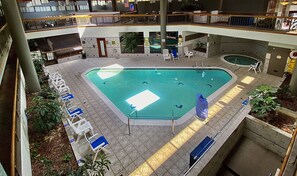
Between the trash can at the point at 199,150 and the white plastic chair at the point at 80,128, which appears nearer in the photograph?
the trash can at the point at 199,150

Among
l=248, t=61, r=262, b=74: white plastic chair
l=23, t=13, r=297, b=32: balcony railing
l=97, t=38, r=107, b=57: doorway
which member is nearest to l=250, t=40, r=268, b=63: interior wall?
l=248, t=61, r=262, b=74: white plastic chair

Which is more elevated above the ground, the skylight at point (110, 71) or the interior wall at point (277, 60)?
the interior wall at point (277, 60)

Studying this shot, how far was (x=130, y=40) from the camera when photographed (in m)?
16.6

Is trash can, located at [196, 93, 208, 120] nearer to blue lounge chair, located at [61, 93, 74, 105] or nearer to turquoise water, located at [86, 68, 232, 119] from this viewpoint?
turquoise water, located at [86, 68, 232, 119]

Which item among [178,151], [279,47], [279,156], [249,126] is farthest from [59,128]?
[279,47]

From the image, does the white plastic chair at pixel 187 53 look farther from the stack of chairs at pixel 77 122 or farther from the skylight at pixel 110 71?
the stack of chairs at pixel 77 122

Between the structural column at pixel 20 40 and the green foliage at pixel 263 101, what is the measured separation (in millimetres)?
11019

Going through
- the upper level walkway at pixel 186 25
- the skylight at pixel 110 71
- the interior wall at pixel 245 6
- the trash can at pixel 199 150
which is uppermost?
the interior wall at pixel 245 6

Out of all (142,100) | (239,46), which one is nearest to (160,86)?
(142,100)

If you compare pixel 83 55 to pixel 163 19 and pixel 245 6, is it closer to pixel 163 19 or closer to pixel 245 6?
pixel 163 19

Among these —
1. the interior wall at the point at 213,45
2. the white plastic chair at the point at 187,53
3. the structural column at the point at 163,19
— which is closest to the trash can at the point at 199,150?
the white plastic chair at the point at 187,53

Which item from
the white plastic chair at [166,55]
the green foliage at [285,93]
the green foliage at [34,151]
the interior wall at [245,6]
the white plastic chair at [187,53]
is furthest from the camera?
the white plastic chair at [187,53]

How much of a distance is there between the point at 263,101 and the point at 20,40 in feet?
37.8

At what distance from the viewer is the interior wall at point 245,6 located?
1360 centimetres
